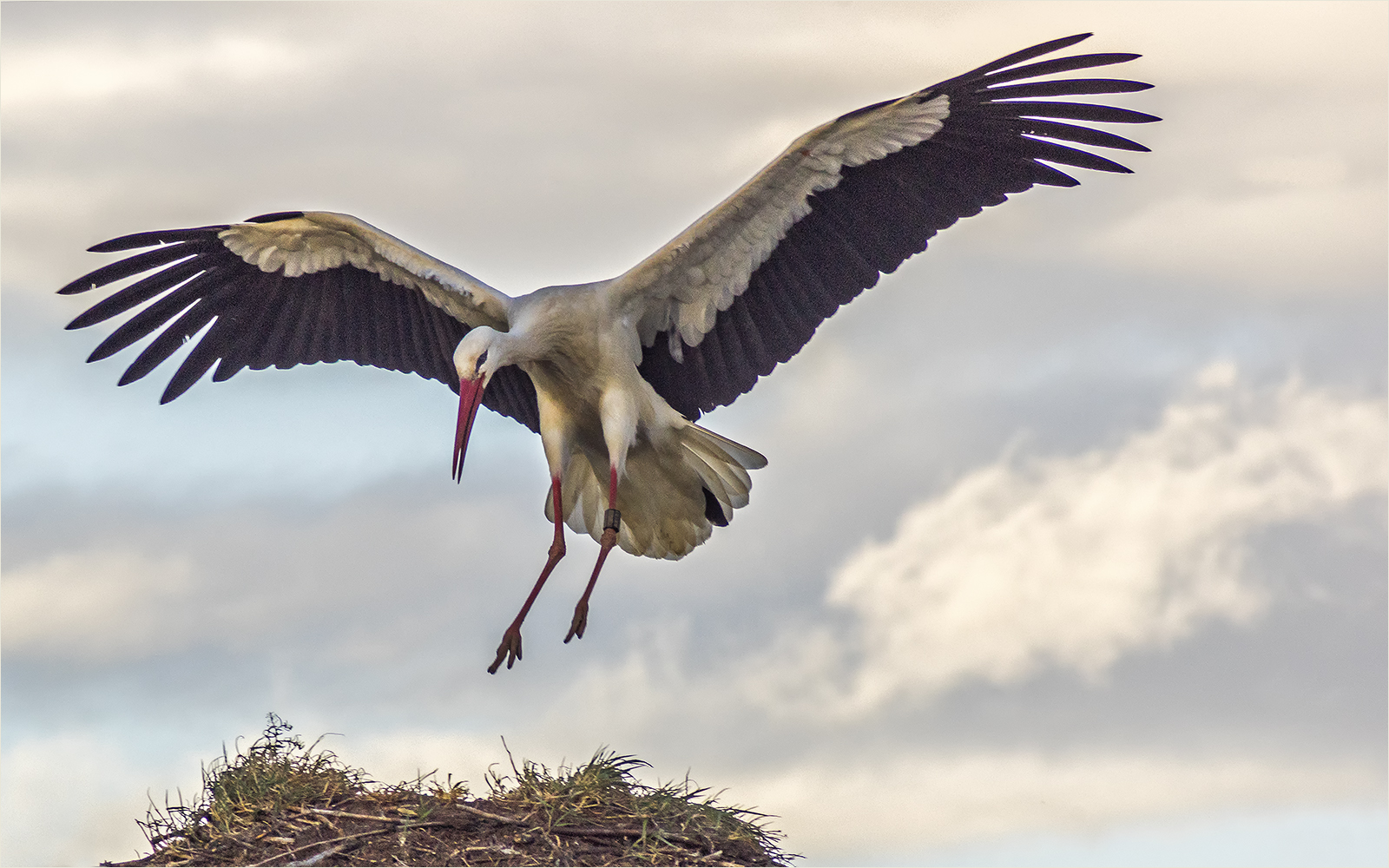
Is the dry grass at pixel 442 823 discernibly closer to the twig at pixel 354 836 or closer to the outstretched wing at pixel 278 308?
the twig at pixel 354 836

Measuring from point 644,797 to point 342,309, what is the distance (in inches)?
164

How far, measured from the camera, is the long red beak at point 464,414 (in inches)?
287

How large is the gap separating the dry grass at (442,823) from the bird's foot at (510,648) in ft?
5.05

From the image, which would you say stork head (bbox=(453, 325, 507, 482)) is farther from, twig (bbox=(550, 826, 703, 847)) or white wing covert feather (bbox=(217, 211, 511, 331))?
twig (bbox=(550, 826, 703, 847))

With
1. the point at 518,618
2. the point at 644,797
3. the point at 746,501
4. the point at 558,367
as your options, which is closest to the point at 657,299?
the point at 558,367

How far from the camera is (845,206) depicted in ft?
25.3

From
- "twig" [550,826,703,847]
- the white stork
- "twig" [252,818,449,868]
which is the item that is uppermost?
the white stork

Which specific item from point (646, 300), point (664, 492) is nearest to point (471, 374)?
point (646, 300)

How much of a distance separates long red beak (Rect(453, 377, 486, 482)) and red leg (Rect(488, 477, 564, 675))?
0.85 metres

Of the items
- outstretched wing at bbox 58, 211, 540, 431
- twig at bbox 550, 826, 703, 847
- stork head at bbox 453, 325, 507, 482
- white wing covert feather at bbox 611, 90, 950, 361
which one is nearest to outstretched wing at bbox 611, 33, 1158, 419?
white wing covert feather at bbox 611, 90, 950, 361

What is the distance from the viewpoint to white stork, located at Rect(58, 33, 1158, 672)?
24.5 ft

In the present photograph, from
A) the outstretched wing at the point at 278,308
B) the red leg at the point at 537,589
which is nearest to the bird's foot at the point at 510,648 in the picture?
the red leg at the point at 537,589

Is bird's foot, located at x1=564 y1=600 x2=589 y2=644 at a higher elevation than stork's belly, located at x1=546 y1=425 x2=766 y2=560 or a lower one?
lower

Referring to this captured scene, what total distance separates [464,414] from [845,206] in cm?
228
